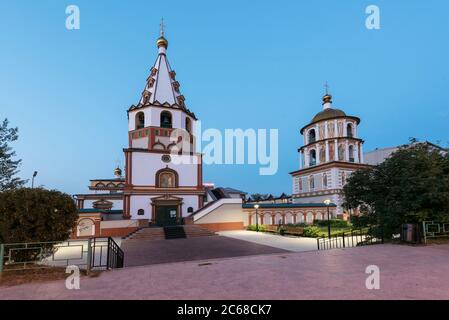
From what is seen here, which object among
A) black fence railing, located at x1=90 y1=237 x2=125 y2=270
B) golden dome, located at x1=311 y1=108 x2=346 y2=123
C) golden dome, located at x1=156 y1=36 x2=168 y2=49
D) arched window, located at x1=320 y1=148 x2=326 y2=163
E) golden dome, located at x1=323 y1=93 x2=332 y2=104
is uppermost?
golden dome, located at x1=156 y1=36 x2=168 y2=49

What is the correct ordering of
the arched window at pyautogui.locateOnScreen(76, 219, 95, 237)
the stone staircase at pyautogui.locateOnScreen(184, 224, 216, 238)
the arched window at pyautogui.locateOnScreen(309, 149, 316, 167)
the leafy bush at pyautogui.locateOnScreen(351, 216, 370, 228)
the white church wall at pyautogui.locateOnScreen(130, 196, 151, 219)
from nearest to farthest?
the leafy bush at pyautogui.locateOnScreen(351, 216, 370, 228) → the arched window at pyautogui.locateOnScreen(76, 219, 95, 237) → the stone staircase at pyautogui.locateOnScreen(184, 224, 216, 238) → the white church wall at pyautogui.locateOnScreen(130, 196, 151, 219) → the arched window at pyautogui.locateOnScreen(309, 149, 316, 167)

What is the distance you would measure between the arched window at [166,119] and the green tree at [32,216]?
1943cm

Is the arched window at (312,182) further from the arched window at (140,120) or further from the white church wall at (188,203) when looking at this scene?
the arched window at (140,120)

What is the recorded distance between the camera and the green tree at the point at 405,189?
1118cm

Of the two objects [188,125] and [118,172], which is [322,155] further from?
[118,172]

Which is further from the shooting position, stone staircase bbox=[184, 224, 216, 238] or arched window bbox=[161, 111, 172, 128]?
arched window bbox=[161, 111, 172, 128]

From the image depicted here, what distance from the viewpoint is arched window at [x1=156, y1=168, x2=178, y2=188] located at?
81.8ft

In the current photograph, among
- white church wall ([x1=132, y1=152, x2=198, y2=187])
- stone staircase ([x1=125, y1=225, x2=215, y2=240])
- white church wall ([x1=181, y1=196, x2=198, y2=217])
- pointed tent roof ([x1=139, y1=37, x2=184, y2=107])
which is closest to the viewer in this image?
stone staircase ([x1=125, y1=225, x2=215, y2=240])

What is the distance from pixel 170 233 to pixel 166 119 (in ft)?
42.9

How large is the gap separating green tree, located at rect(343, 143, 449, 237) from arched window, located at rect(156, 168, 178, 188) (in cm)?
1704

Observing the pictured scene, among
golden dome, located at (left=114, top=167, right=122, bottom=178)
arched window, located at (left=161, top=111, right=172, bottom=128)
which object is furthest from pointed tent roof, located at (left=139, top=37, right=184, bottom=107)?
golden dome, located at (left=114, top=167, right=122, bottom=178)

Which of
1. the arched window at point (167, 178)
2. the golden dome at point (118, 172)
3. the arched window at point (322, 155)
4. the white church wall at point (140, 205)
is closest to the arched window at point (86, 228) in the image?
the white church wall at point (140, 205)

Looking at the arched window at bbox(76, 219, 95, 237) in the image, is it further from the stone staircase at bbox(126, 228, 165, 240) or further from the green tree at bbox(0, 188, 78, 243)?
the green tree at bbox(0, 188, 78, 243)

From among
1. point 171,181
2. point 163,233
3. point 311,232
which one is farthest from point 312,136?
point 163,233
